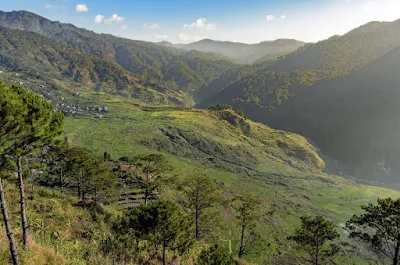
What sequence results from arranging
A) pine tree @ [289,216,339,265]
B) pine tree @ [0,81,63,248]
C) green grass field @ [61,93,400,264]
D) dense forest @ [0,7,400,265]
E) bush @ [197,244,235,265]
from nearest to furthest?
pine tree @ [0,81,63,248], dense forest @ [0,7,400,265], bush @ [197,244,235,265], pine tree @ [289,216,339,265], green grass field @ [61,93,400,264]

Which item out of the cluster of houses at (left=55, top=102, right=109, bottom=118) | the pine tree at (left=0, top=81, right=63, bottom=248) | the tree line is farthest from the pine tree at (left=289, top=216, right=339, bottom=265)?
the cluster of houses at (left=55, top=102, right=109, bottom=118)

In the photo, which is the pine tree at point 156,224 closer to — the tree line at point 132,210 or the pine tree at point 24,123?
the tree line at point 132,210

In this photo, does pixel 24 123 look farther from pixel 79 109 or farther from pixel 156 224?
pixel 79 109

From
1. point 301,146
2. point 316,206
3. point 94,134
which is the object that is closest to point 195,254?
point 316,206

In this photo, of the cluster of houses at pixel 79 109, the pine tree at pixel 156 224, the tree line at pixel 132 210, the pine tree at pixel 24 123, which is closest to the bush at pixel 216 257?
the tree line at pixel 132 210

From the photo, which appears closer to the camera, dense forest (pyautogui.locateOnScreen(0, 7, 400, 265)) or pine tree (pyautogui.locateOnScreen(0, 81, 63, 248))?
pine tree (pyautogui.locateOnScreen(0, 81, 63, 248))

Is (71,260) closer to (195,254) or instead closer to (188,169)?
(195,254)

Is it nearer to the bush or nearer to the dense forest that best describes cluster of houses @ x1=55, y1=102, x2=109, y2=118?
the dense forest

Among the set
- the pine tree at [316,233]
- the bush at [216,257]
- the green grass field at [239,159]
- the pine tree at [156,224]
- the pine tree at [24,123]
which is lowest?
the green grass field at [239,159]

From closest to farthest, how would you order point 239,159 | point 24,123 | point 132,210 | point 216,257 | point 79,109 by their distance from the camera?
1. point 24,123
2. point 216,257
3. point 132,210
4. point 239,159
5. point 79,109

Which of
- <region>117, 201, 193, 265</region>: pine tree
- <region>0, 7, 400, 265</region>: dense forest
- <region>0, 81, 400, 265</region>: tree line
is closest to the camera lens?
<region>0, 81, 400, 265</region>: tree line

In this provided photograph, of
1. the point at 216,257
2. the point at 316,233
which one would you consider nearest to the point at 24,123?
the point at 216,257
